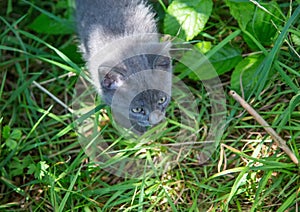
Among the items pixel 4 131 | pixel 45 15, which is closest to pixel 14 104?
pixel 4 131

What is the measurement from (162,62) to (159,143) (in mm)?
464

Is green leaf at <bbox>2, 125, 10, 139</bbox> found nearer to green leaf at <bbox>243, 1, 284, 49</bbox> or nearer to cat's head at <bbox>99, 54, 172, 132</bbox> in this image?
cat's head at <bbox>99, 54, 172, 132</bbox>

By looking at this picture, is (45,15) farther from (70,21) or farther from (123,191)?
(123,191)

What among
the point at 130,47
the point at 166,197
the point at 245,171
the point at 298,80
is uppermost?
the point at 130,47

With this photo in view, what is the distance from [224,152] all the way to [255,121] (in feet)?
0.73

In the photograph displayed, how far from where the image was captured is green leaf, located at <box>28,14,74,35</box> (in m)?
2.74

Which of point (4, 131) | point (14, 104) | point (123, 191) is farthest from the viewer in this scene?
point (14, 104)

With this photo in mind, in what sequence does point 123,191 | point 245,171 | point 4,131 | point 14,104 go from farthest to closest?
point 14,104 < point 4,131 < point 123,191 < point 245,171

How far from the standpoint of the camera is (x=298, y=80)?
7.79 ft

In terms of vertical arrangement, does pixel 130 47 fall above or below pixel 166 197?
above

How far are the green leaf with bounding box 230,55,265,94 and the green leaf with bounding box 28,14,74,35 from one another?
924 mm

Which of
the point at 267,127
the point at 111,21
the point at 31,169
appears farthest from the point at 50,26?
the point at 267,127

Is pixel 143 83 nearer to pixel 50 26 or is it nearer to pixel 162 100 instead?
pixel 162 100

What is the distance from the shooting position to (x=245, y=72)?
2389mm
